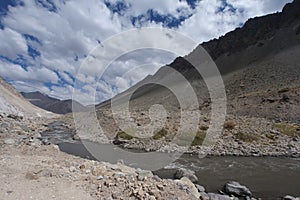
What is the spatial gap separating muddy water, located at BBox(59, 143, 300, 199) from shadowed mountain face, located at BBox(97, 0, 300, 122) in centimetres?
1800

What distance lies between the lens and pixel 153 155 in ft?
A: 74.5

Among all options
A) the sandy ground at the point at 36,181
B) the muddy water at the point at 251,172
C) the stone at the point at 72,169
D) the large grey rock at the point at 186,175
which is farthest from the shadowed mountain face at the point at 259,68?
the sandy ground at the point at 36,181

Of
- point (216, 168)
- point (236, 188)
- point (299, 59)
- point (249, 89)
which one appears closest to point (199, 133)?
point (216, 168)

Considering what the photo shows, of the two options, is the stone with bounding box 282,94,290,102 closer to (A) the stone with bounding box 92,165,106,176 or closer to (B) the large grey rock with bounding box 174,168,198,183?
(B) the large grey rock with bounding box 174,168,198,183

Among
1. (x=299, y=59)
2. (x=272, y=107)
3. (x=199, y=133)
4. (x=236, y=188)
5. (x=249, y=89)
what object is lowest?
(x=236, y=188)

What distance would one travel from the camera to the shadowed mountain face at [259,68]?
1699 inches

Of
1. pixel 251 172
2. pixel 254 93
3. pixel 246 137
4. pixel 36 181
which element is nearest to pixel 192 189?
pixel 36 181

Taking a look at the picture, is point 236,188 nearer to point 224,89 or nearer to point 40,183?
point 40,183

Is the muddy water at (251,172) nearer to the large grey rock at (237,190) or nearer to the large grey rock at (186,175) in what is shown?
the large grey rock at (186,175)

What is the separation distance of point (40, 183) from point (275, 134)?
26.5 m

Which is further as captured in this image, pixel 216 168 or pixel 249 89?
pixel 249 89

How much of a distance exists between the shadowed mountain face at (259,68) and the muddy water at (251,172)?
18001 millimetres

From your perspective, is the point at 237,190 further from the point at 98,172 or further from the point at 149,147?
the point at 149,147

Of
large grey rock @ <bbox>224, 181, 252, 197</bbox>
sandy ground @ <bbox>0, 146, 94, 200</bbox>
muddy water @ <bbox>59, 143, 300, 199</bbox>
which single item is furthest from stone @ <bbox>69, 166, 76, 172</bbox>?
large grey rock @ <bbox>224, 181, 252, 197</bbox>
